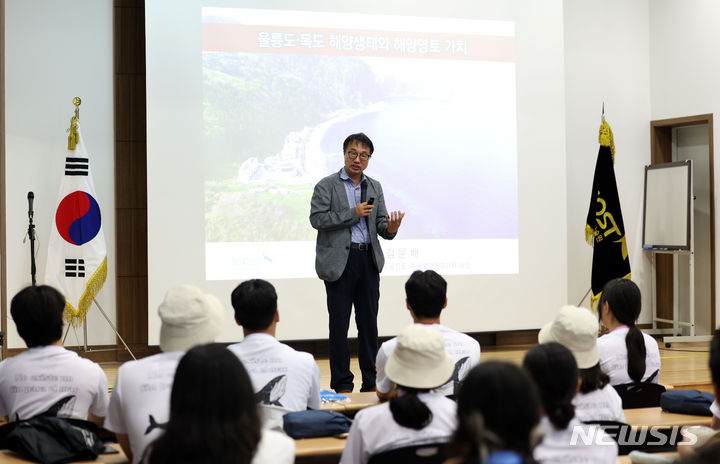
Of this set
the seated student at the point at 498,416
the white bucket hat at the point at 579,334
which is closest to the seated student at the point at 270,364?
the white bucket hat at the point at 579,334

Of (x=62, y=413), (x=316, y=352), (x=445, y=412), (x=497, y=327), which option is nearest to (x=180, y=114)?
(x=316, y=352)

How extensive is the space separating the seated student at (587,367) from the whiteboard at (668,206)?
4488 millimetres

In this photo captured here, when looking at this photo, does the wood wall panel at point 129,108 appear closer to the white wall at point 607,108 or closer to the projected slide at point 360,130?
the projected slide at point 360,130

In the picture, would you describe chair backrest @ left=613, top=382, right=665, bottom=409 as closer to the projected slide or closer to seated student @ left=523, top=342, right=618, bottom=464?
seated student @ left=523, top=342, right=618, bottom=464

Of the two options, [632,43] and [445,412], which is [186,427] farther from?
[632,43]

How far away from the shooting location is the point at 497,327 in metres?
6.25

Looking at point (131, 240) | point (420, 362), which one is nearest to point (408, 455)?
point (420, 362)

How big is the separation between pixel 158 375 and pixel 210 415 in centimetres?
86

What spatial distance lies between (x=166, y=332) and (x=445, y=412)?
859mm

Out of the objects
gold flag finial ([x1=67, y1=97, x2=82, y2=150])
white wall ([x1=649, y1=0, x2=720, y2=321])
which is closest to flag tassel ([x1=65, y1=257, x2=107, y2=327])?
gold flag finial ([x1=67, y1=97, x2=82, y2=150])

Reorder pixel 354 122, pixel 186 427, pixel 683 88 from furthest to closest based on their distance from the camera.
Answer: pixel 683 88
pixel 354 122
pixel 186 427

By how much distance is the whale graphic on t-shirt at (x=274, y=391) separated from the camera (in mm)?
2371

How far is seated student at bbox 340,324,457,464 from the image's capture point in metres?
1.94

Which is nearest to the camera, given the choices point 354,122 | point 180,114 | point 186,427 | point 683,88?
point 186,427
